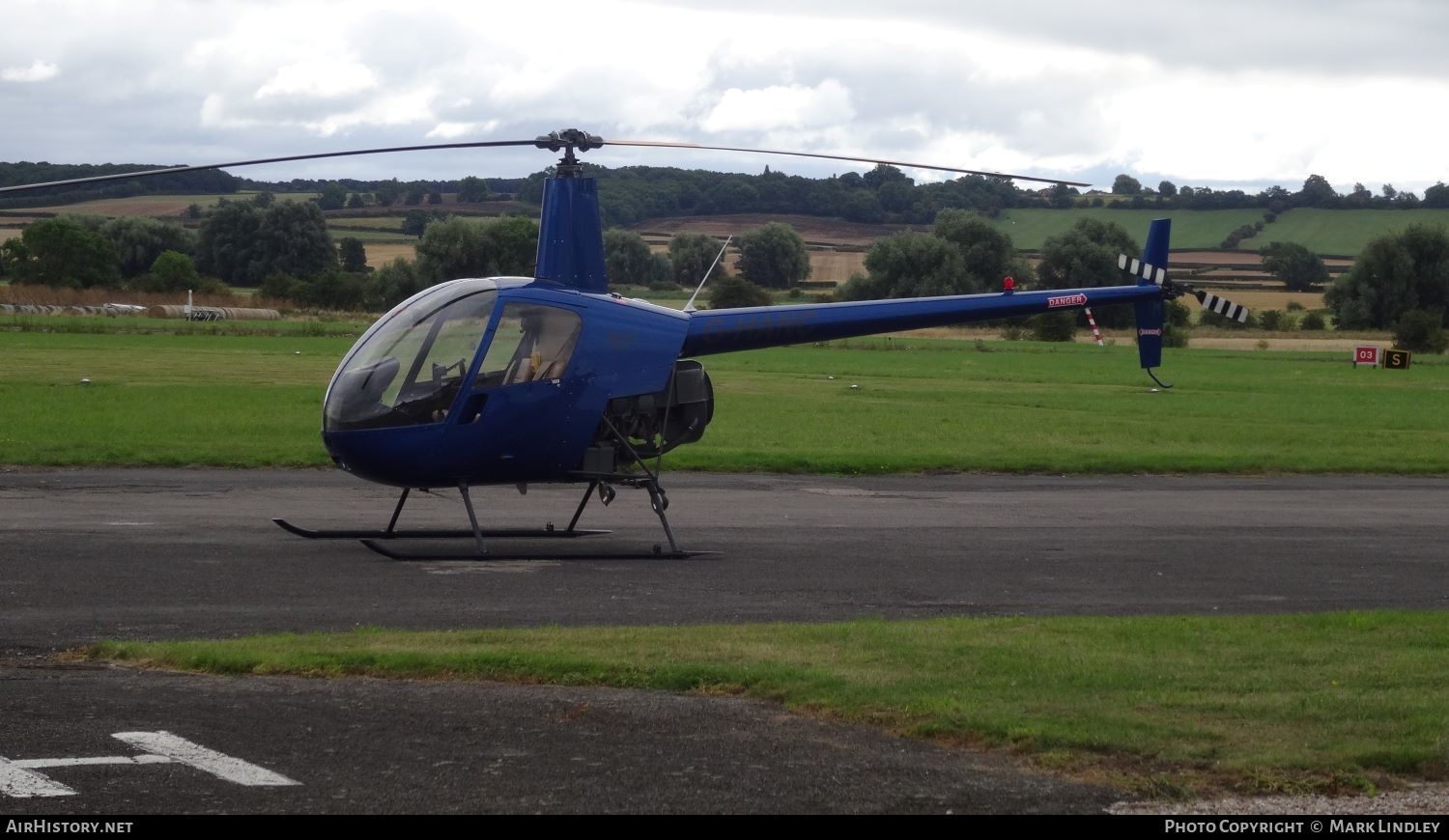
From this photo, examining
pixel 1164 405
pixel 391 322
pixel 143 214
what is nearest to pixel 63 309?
pixel 143 214

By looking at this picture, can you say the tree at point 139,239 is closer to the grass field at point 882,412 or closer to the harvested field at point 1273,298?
the grass field at point 882,412

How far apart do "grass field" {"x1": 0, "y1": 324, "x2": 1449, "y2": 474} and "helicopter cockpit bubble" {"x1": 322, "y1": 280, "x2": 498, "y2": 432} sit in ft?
26.0

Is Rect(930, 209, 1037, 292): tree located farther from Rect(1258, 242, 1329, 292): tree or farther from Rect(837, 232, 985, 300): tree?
Rect(1258, 242, 1329, 292): tree

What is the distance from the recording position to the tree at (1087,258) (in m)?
62.8

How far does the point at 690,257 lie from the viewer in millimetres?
42469

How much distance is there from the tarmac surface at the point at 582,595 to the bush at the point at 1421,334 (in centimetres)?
5829

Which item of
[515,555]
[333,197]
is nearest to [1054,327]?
[333,197]

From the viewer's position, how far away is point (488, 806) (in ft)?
19.4

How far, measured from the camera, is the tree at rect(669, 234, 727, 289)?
40750 mm

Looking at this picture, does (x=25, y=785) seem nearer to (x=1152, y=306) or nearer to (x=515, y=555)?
(x=515, y=555)

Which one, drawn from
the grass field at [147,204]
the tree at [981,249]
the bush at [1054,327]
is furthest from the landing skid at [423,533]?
the grass field at [147,204]

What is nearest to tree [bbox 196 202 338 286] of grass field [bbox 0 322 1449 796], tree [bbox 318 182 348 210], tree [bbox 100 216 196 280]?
tree [bbox 318 182 348 210]

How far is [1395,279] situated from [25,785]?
3889 inches

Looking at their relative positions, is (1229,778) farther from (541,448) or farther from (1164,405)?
(1164,405)
